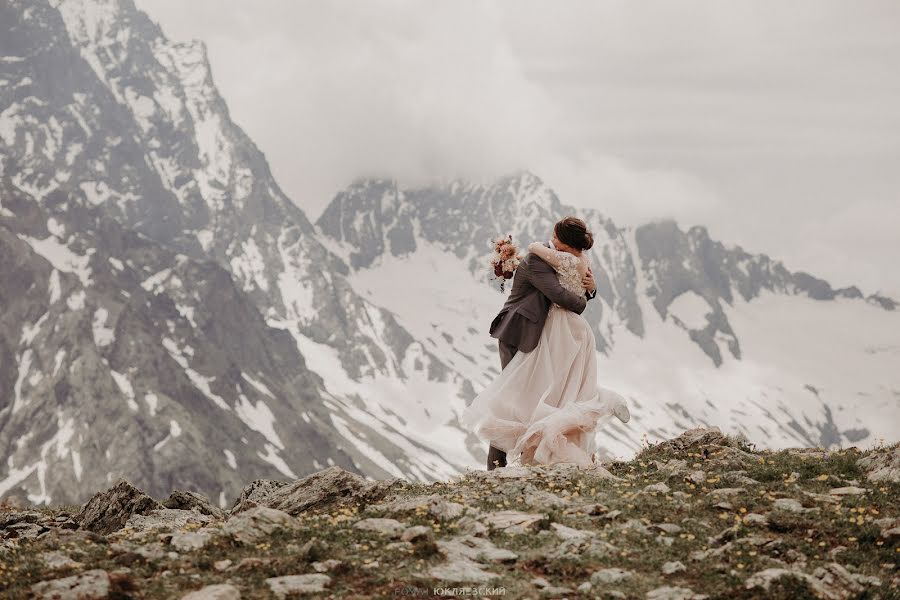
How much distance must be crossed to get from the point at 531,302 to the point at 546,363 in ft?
3.88

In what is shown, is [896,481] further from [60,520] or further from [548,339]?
[60,520]

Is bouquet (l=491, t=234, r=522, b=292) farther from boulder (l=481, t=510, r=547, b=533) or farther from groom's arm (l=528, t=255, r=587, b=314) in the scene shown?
boulder (l=481, t=510, r=547, b=533)

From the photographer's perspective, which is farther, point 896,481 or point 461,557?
point 896,481

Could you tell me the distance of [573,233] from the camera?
62.7 ft

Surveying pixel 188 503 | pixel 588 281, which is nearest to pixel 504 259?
pixel 588 281

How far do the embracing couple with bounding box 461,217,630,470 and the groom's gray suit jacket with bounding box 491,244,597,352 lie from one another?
0.06 feet

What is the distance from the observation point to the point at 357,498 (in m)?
16.5

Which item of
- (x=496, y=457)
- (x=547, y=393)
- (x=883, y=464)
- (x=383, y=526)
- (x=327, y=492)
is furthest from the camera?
(x=496, y=457)

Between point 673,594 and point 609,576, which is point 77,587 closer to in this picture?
point 609,576

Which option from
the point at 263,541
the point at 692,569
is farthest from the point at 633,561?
the point at 263,541

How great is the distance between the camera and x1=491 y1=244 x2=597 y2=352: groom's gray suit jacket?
18656 millimetres

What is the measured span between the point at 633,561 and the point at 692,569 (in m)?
0.73

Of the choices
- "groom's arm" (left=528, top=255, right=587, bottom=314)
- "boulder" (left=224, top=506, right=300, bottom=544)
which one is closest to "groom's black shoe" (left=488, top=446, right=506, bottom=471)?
"groom's arm" (left=528, top=255, right=587, bottom=314)

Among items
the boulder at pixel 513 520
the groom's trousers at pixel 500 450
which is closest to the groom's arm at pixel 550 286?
the groom's trousers at pixel 500 450
